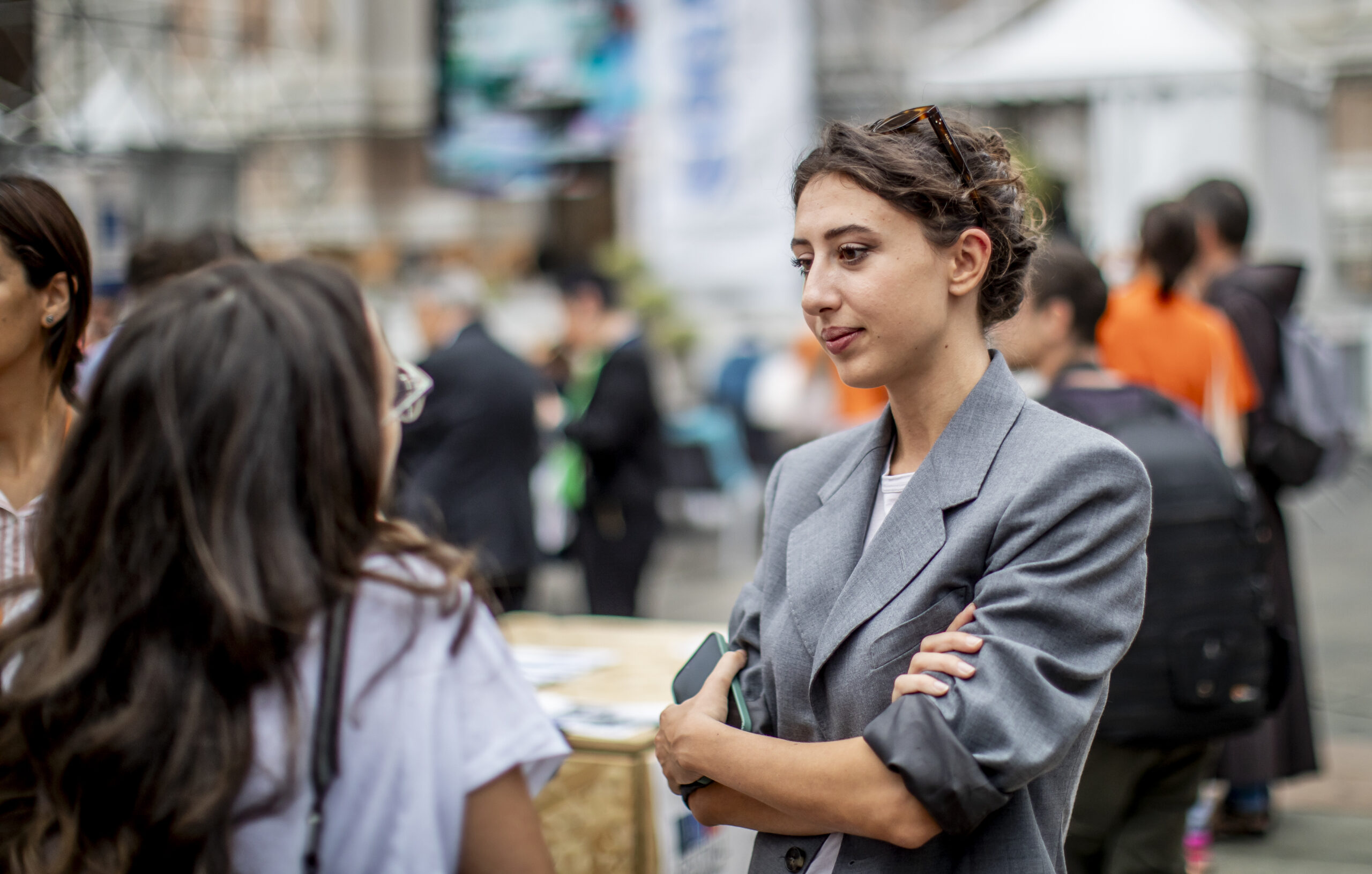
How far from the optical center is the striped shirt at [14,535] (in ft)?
7.55

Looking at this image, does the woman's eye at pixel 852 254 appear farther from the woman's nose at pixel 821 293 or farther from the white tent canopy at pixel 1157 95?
the white tent canopy at pixel 1157 95

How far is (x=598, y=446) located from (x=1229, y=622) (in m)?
4.01

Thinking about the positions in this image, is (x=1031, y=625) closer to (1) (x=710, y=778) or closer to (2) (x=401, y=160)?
(1) (x=710, y=778)

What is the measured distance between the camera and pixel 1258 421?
176 inches

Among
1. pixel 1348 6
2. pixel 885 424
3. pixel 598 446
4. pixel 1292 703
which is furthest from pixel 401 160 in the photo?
pixel 885 424

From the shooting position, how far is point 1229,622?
2875 mm

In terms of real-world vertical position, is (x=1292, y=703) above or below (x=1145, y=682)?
below

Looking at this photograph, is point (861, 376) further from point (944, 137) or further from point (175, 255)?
point (175, 255)

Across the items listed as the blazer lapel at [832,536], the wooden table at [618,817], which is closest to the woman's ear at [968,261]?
the blazer lapel at [832,536]

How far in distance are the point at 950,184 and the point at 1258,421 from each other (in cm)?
320

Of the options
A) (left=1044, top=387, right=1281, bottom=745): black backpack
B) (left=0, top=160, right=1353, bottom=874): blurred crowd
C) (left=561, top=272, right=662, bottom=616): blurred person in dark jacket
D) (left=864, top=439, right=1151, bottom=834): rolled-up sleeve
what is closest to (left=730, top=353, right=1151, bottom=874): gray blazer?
(left=864, top=439, right=1151, bottom=834): rolled-up sleeve

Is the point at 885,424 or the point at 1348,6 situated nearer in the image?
the point at 885,424

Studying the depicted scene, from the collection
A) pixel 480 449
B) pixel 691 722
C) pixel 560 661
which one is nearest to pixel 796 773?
pixel 691 722

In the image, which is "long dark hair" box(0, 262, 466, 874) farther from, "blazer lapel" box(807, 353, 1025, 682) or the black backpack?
the black backpack
